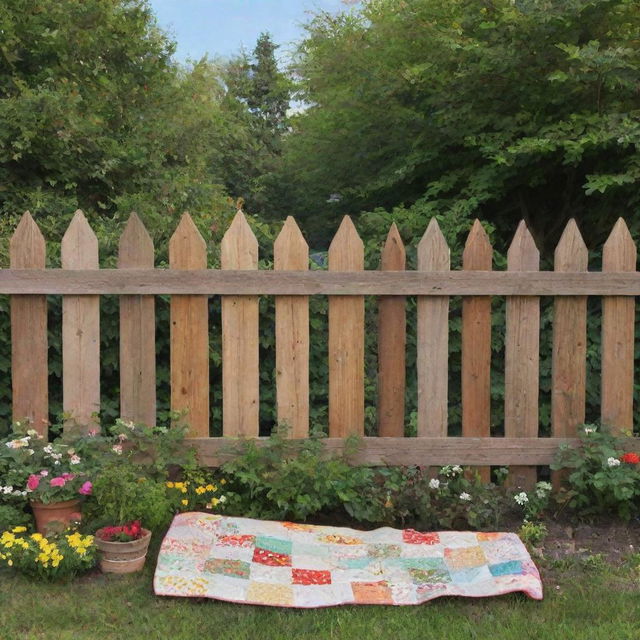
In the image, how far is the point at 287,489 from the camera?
12.2 feet

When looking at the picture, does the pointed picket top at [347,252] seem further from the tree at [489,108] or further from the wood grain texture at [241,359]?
the tree at [489,108]

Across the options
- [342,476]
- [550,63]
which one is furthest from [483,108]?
[342,476]

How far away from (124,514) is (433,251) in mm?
2120

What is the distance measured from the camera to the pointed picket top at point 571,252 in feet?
13.3

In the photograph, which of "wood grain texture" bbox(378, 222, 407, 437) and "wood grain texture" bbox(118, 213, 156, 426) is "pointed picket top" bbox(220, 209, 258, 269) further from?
"wood grain texture" bbox(378, 222, 407, 437)

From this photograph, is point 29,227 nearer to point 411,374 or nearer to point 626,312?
point 411,374

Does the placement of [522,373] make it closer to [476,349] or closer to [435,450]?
[476,349]

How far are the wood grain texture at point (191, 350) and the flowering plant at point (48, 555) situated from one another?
957 millimetres

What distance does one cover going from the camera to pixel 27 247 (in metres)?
3.87

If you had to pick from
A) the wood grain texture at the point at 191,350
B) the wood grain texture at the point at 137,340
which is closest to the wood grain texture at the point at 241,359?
the wood grain texture at the point at 191,350

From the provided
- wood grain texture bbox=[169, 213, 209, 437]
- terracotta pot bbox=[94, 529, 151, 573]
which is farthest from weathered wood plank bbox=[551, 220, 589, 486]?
terracotta pot bbox=[94, 529, 151, 573]

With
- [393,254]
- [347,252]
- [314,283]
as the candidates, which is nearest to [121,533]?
[314,283]

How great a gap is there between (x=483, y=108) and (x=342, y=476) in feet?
11.4

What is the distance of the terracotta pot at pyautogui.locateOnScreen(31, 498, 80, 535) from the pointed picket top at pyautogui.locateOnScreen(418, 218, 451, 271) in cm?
220
